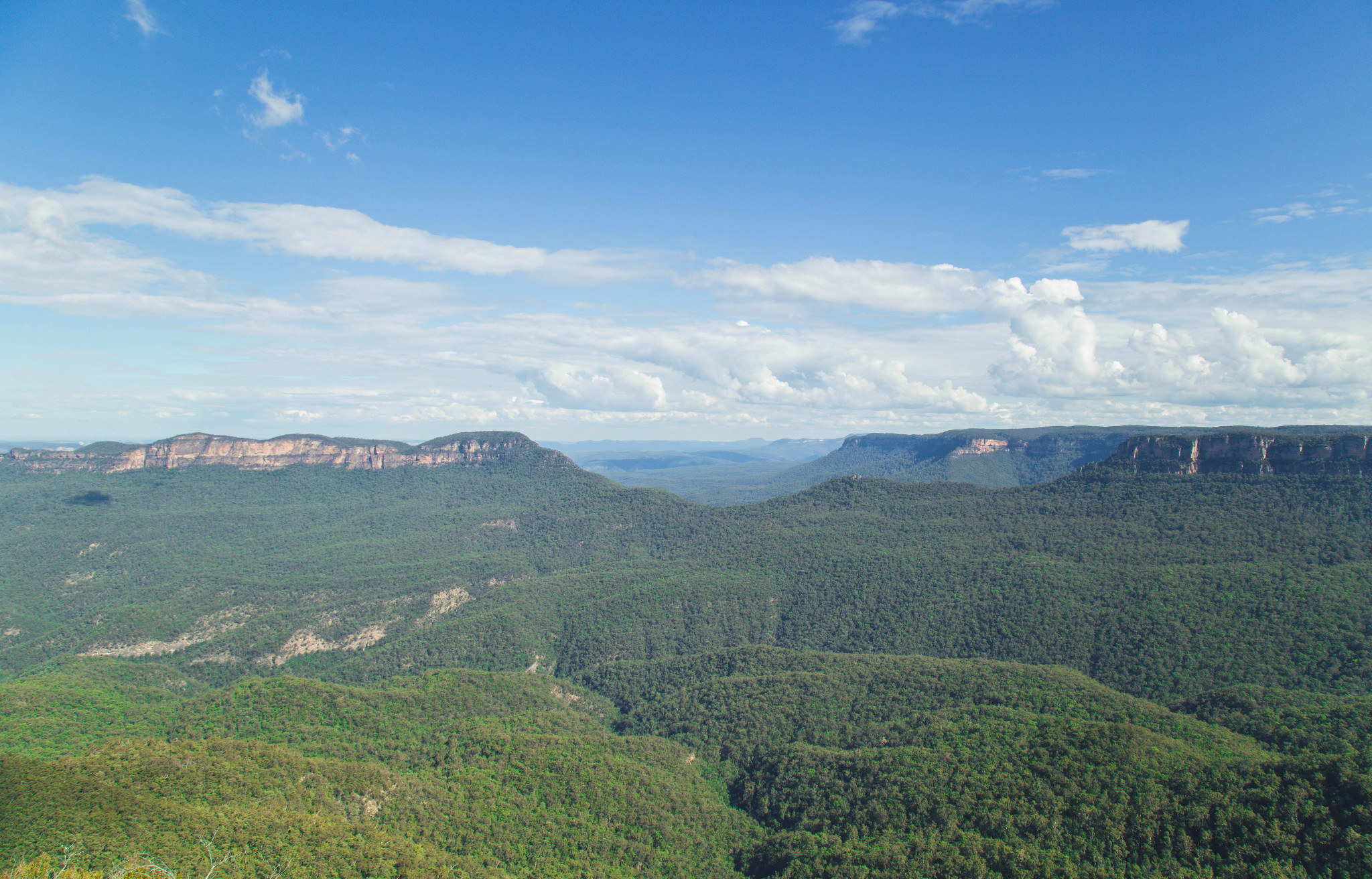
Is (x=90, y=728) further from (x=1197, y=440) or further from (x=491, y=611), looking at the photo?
(x=1197, y=440)

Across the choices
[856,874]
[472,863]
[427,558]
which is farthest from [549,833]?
[427,558]

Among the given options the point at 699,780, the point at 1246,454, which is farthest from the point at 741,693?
the point at 1246,454

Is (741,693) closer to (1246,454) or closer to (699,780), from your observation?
(699,780)

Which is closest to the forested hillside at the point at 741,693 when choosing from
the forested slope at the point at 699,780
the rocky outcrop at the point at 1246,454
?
the forested slope at the point at 699,780

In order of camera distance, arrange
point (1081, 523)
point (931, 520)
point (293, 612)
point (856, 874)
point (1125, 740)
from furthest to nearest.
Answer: point (931, 520), point (1081, 523), point (293, 612), point (1125, 740), point (856, 874)

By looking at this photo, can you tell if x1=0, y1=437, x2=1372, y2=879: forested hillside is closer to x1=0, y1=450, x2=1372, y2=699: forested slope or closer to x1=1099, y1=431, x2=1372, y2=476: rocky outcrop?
x1=0, y1=450, x2=1372, y2=699: forested slope

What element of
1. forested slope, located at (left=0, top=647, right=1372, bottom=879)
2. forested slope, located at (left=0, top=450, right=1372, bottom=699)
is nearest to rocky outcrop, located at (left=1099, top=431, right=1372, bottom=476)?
forested slope, located at (left=0, top=450, right=1372, bottom=699)
